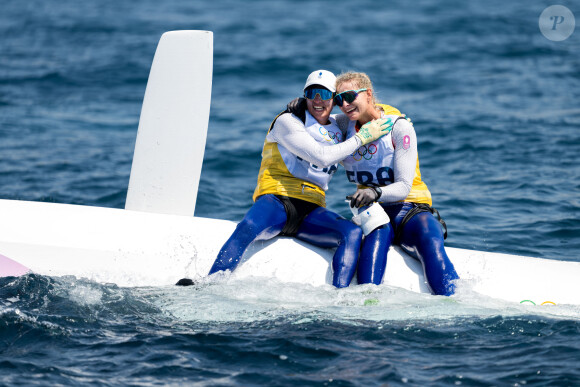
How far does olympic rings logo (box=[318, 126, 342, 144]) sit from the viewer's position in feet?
16.7

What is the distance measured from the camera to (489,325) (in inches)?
178

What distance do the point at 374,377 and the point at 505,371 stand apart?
709mm

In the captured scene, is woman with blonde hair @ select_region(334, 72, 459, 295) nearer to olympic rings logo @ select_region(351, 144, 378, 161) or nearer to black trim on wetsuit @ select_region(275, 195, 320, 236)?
olympic rings logo @ select_region(351, 144, 378, 161)

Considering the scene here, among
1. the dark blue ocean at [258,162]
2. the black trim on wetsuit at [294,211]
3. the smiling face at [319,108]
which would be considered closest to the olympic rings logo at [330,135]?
→ the smiling face at [319,108]

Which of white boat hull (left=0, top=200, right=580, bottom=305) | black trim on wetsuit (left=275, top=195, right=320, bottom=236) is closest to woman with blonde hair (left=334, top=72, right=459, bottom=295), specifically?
white boat hull (left=0, top=200, right=580, bottom=305)

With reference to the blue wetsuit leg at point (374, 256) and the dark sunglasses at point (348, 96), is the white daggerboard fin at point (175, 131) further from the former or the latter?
the blue wetsuit leg at point (374, 256)

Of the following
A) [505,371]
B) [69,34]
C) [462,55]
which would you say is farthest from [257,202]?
[69,34]

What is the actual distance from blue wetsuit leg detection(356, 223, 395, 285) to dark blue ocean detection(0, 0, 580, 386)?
12cm

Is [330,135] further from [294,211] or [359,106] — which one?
[294,211]

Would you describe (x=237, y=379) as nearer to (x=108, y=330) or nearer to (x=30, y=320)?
(x=108, y=330)

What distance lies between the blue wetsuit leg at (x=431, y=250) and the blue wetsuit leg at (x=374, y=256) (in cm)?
17

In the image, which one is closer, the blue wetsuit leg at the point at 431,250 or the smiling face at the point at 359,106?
the blue wetsuit leg at the point at 431,250

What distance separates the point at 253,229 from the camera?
497 cm

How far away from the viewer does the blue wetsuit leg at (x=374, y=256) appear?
16.0ft
